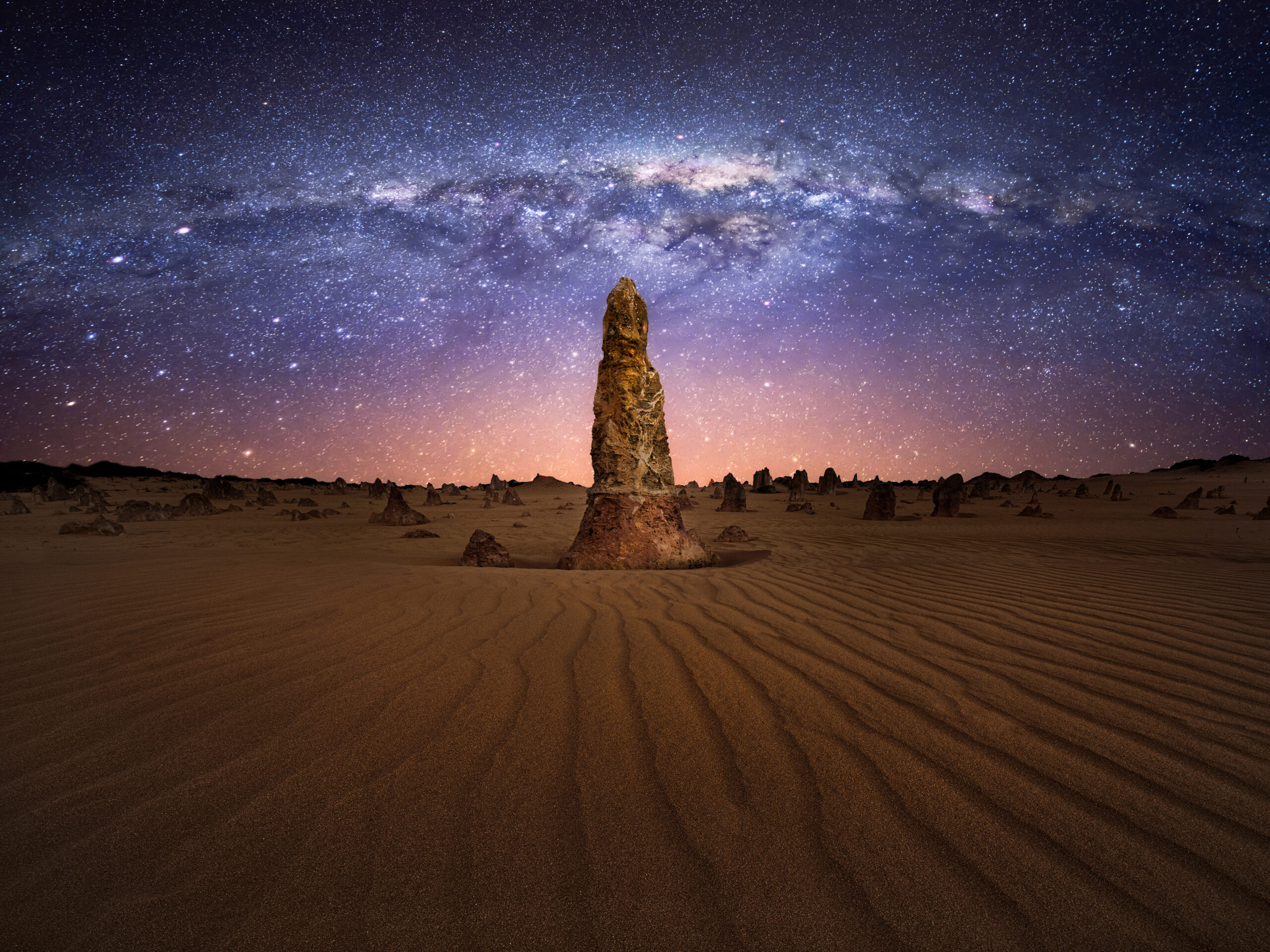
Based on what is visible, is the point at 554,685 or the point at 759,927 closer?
the point at 759,927

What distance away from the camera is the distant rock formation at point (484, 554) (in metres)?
6.96

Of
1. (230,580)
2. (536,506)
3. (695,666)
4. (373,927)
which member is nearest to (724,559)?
(695,666)

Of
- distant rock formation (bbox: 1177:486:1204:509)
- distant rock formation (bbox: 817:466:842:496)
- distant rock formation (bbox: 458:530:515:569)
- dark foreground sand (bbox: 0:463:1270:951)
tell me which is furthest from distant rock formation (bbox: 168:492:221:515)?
distant rock formation (bbox: 1177:486:1204:509)

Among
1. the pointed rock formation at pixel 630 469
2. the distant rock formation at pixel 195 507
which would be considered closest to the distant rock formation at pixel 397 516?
the distant rock formation at pixel 195 507

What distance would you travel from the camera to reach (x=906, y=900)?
4.48ft

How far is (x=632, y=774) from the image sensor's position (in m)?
1.92

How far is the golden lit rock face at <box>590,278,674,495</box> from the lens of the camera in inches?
285

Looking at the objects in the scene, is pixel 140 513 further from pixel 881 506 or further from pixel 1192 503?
pixel 1192 503

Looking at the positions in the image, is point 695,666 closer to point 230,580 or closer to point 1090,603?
point 1090,603

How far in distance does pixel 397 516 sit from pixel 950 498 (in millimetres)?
15483

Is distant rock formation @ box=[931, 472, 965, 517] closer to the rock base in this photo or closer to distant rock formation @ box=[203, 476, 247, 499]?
the rock base

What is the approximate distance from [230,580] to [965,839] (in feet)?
20.2

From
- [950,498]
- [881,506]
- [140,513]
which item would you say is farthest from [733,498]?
[140,513]

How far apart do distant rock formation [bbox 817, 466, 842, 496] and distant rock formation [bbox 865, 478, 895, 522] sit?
15442 mm
